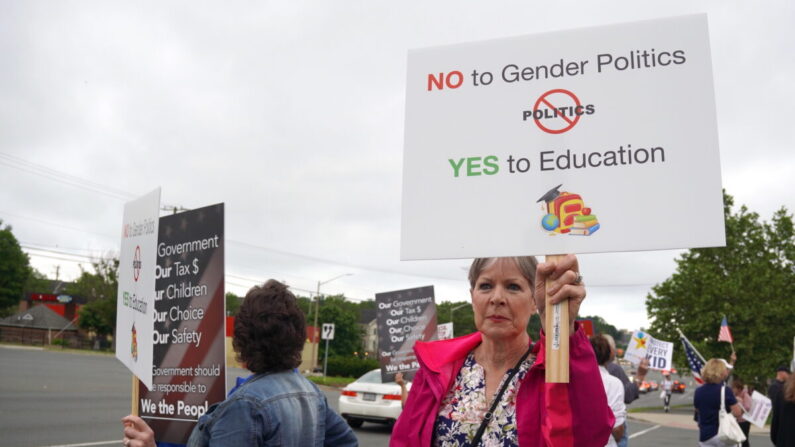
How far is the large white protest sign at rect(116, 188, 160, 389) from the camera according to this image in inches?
134

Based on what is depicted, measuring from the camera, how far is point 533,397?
7.55 ft

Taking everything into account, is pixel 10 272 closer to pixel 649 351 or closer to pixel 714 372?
pixel 649 351

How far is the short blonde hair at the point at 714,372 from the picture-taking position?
815 centimetres

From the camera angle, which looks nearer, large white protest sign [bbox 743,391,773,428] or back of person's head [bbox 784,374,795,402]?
back of person's head [bbox 784,374,795,402]

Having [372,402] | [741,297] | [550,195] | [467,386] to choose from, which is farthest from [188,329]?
[741,297]

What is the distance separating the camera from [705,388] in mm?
8250

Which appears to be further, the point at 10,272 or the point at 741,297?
the point at 10,272

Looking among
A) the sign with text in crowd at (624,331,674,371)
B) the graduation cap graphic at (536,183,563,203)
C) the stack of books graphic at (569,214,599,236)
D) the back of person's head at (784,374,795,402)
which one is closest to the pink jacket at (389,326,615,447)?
the stack of books graphic at (569,214,599,236)

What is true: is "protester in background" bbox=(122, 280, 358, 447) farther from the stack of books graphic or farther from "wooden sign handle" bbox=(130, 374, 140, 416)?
the stack of books graphic

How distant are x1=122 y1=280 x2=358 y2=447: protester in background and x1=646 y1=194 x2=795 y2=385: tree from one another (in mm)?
35743

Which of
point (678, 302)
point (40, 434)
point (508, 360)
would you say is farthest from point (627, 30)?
point (678, 302)

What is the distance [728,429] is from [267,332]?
6.87 m

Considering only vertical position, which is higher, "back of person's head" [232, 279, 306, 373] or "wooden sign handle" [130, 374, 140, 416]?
"back of person's head" [232, 279, 306, 373]

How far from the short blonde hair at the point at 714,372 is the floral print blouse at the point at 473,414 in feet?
22.3
